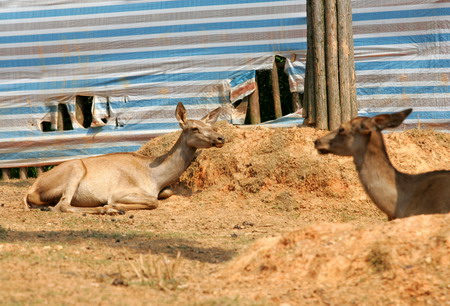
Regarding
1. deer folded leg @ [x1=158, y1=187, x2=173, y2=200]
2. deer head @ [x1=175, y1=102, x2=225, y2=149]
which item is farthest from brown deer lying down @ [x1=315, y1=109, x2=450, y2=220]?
deer folded leg @ [x1=158, y1=187, x2=173, y2=200]

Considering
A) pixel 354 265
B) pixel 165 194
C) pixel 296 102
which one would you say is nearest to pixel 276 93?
pixel 296 102

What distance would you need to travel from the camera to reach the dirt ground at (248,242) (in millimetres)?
6754

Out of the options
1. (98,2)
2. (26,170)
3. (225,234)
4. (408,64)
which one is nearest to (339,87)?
(408,64)

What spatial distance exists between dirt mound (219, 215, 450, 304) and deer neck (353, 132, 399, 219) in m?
1.33

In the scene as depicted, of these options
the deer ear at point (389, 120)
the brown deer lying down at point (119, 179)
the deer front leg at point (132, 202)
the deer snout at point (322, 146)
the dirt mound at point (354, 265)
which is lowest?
the deer front leg at point (132, 202)

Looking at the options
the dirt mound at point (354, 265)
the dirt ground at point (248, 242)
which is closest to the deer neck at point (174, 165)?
the dirt ground at point (248, 242)

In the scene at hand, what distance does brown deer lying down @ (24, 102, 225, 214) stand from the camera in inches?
526

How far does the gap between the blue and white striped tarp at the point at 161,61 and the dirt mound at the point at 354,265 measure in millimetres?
8307

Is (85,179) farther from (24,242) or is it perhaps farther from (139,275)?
(139,275)

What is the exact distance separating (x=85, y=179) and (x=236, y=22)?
4.94 meters

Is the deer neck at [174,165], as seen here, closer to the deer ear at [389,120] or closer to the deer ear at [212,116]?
the deer ear at [212,116]

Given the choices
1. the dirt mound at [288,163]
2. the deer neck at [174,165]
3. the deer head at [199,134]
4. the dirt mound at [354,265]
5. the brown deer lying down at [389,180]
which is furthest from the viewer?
the deer neck at [174,165]

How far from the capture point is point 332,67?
43.9 ft

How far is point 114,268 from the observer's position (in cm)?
788
